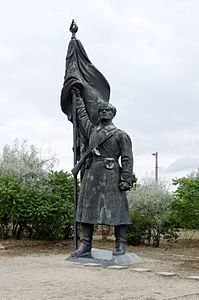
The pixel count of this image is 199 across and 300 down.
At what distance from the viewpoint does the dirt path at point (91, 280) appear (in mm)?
6703

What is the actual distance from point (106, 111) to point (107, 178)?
4.15 ft

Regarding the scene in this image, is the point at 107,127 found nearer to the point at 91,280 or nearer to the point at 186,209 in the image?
the point at 91,280

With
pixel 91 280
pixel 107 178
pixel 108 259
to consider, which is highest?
pixel 107 178

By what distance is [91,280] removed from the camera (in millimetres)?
7898

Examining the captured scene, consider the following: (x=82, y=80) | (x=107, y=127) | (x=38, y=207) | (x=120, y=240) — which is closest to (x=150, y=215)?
(x=38, y=207)

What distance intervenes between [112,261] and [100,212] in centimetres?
92

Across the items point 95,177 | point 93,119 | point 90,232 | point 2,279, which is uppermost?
point 93,119

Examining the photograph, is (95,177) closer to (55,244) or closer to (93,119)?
(93,119)

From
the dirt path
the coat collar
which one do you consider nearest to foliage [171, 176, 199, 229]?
the dirt path

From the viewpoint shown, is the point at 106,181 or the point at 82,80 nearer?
the point at 106,181

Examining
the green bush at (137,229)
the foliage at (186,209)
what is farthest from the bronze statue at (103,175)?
the foliage at (186,209)

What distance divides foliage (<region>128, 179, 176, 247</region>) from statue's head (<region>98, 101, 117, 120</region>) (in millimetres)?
4491

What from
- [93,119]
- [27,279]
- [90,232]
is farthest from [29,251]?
[27,279]

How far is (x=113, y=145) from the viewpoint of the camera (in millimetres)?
10117
